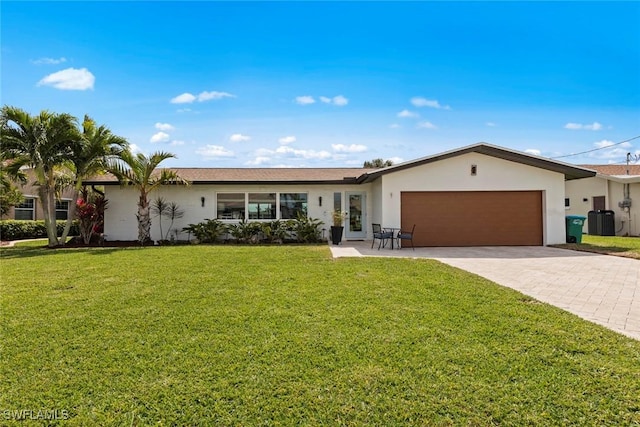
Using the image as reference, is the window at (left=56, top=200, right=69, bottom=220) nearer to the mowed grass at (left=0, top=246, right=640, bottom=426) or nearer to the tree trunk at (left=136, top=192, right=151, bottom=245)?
the tree trunk at (left=136, top=192, right=151, bottom=245)

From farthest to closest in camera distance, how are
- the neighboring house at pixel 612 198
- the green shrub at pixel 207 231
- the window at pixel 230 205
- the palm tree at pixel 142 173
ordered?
the neighboring house at pixel 612 198, the window at pixel 230 205, the green shrub at pixel 207 231, the palm tree at pixel 142 173

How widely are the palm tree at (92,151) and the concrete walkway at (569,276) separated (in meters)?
10.1

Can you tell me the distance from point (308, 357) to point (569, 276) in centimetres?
707

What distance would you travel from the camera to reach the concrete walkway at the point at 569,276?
5.33 m

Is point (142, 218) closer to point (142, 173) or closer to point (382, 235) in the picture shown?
point (142, 173)

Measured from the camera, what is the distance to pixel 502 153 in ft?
45.5

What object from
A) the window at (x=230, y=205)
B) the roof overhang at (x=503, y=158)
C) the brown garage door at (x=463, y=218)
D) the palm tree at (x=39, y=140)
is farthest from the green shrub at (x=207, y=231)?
the brown garage door at (x=463, y=218)

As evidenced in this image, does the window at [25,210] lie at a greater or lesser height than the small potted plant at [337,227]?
greater

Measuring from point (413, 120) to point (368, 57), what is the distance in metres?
6.00

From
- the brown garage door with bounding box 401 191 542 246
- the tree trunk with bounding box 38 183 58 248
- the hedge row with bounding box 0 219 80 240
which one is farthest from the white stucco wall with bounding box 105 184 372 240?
the hedge row with bounding box 0 219 80 240

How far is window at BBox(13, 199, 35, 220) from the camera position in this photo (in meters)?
20.0

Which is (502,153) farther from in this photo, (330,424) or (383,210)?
(330,424)

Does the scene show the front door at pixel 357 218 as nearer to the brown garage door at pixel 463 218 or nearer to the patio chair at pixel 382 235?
the patio chair at pixel 382 235

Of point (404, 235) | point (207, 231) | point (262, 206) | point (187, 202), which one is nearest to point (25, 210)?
point (187, 202)
